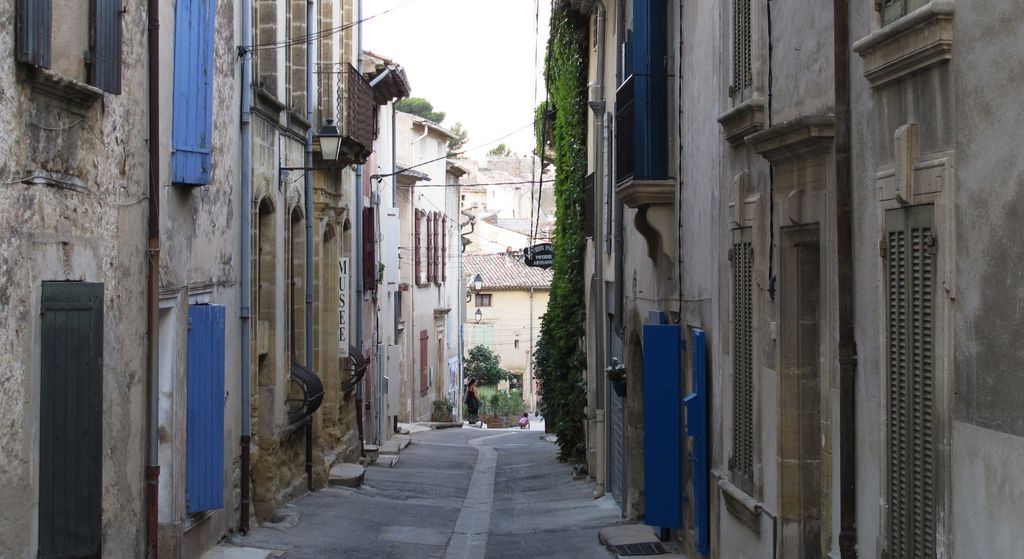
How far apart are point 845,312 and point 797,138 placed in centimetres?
118

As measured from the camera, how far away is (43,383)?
8000 mm

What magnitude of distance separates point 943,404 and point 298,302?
12.7 m

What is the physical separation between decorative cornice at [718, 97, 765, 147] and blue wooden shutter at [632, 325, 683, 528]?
269 centimetres

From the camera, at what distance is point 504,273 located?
64062mm

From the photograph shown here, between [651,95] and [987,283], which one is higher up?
[651,95]

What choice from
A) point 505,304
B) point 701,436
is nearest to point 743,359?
point 701,436

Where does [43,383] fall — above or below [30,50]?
below

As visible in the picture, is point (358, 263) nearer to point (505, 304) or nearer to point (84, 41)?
point (84, 41)

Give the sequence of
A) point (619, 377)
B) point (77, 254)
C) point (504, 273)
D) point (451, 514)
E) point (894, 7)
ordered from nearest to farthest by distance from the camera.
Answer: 1. point (894, 7)
2. point (77, 254)
3. point (619, 377)
4. point (451, 514)
5. point (504, 273)

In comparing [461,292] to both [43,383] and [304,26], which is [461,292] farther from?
[43,383]

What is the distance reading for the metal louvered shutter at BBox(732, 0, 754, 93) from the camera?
32.0 ft

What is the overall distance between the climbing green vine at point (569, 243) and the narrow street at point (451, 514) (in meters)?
1.02

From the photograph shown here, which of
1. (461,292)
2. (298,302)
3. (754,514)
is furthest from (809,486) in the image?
(461,292)

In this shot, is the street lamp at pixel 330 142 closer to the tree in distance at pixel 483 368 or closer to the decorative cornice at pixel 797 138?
the decorative cornice at pixel 797 138
